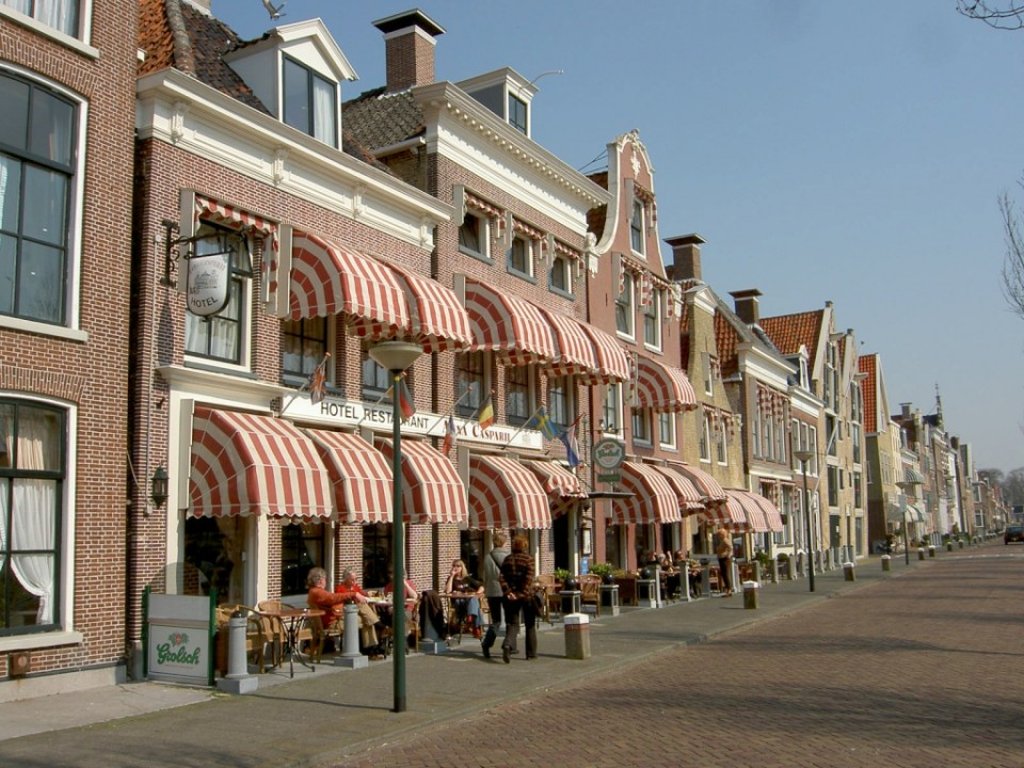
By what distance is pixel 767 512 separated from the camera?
126 ft

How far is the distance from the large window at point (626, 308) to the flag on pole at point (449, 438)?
11.0 m

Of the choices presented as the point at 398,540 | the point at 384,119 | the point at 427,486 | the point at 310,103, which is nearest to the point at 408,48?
the point at 384,119

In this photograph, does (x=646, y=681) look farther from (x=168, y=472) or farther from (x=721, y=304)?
(x=721, y=304)

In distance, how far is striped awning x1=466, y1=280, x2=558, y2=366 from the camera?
21141 mm

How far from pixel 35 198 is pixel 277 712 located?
7.13 metres

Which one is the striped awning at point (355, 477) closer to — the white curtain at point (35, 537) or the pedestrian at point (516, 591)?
the pedestrian at point (516, 591)

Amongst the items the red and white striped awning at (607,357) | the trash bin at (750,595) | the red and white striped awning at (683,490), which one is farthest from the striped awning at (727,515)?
the red and white striped awning at (607,357)

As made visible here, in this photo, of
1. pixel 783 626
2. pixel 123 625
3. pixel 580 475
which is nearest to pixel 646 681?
pixel 123 625

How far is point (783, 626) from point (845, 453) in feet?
135

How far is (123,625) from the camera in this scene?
13656mm

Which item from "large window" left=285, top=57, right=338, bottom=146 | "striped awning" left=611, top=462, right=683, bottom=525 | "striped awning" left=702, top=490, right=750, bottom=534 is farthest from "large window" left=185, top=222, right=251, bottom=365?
"striped awning" left=702, top=490, right=750, bottom=534

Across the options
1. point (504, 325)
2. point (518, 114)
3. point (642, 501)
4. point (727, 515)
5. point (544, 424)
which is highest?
point (518, 114)

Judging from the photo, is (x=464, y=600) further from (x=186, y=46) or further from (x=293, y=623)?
(x=186, y=46)

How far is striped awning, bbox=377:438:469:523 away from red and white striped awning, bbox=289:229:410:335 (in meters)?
2.62
